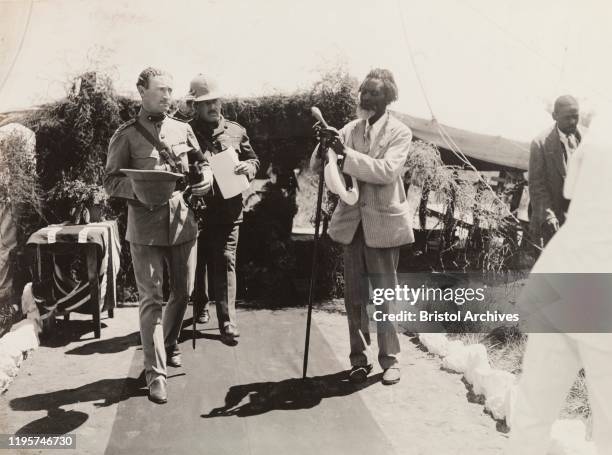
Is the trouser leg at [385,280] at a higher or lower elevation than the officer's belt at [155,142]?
lower

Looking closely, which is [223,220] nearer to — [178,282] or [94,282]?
[178,282]

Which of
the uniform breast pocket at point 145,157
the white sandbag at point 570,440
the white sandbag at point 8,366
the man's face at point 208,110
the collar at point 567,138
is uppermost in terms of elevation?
the man's face at point 208,110

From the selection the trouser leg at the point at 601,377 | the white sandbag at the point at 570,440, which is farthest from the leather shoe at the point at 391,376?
the trouser leg at the point at 601,377

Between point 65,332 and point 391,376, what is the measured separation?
207 centimetres

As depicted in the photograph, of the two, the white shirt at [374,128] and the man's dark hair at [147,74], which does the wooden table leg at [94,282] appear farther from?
the white shirt at [374,128]

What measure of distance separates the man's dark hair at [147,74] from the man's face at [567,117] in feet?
6.49

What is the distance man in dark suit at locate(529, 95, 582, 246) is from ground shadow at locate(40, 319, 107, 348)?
274 cm

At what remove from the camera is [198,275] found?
381 centimetres

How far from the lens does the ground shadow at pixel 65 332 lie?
3486mm

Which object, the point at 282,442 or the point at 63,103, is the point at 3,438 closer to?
the point at 282,442

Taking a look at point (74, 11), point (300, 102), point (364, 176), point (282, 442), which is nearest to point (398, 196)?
point (364, 176)

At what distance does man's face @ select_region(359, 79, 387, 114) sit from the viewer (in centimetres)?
306

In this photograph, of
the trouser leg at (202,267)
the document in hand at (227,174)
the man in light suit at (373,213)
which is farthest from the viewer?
the trouser leg at (202,267)

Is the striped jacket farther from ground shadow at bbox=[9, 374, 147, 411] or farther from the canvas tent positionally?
ground shadow at bbox=[9, 374, 147, 411]
